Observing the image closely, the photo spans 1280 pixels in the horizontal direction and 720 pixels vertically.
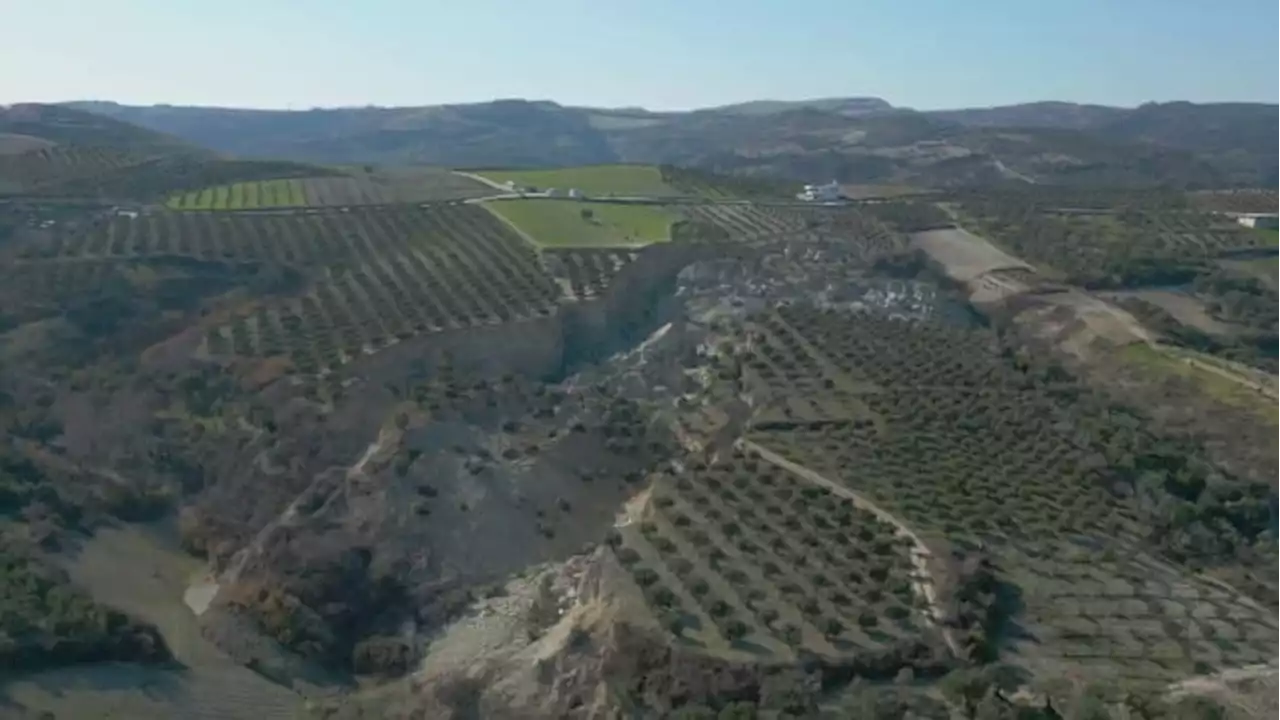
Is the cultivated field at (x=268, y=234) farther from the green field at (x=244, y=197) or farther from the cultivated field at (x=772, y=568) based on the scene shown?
the cultivated field at (x=772, y=568)

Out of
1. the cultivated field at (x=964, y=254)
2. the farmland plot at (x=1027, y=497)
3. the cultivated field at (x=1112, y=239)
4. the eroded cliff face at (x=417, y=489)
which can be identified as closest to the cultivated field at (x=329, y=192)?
the cultivated field at (x=964, y=254)

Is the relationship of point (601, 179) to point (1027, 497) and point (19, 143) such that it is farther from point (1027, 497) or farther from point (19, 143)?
point (1027, 497)

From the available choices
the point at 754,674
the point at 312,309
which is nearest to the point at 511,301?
the point at 312,309

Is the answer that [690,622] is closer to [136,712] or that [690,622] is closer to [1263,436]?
[136,712]

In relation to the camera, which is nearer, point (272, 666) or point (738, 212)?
point (272, 666)

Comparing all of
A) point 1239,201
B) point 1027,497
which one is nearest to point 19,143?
point 1027,497

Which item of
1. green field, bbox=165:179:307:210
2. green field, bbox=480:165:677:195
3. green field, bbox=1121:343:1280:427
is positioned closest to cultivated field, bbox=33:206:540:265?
green field, bbox=165:179:307:210

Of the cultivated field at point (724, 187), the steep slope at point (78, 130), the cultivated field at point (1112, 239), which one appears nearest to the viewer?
the cultivated field at point (1112, 239)
